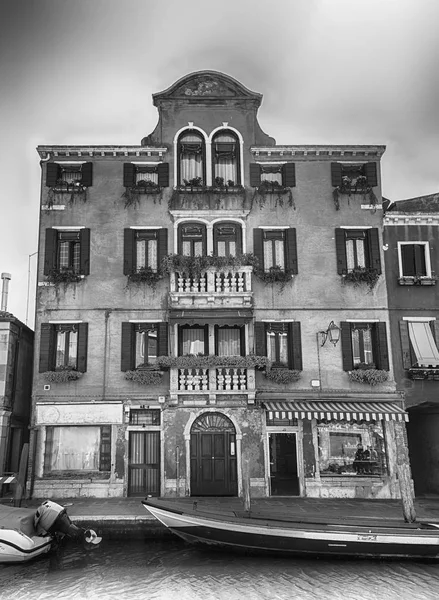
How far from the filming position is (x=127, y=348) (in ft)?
64.4

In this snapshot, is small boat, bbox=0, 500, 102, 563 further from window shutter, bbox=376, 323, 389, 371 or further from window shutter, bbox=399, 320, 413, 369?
window shutter, bbox=399, 320, 413, 369

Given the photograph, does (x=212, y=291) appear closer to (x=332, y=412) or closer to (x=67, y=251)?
(x=67, y=251)

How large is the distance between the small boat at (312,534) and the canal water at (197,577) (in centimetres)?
30

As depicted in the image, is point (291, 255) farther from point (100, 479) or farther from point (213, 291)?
point (100, 479)

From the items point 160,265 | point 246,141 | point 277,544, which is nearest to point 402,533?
point 277,544

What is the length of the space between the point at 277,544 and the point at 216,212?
37.0 feet

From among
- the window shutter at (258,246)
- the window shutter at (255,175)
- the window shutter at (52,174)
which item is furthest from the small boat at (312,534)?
the window shutter at (52,174)

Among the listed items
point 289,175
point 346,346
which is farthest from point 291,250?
point 346,346

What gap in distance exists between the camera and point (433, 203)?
71.9ft

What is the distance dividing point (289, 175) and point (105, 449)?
452 inches

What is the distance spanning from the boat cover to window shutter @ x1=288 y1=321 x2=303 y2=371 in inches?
370

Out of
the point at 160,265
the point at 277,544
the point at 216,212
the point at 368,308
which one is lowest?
the point at 277,544

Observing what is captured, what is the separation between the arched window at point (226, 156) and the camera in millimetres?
21328

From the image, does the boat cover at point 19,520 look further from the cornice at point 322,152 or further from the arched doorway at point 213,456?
the cornice at point 322,152
